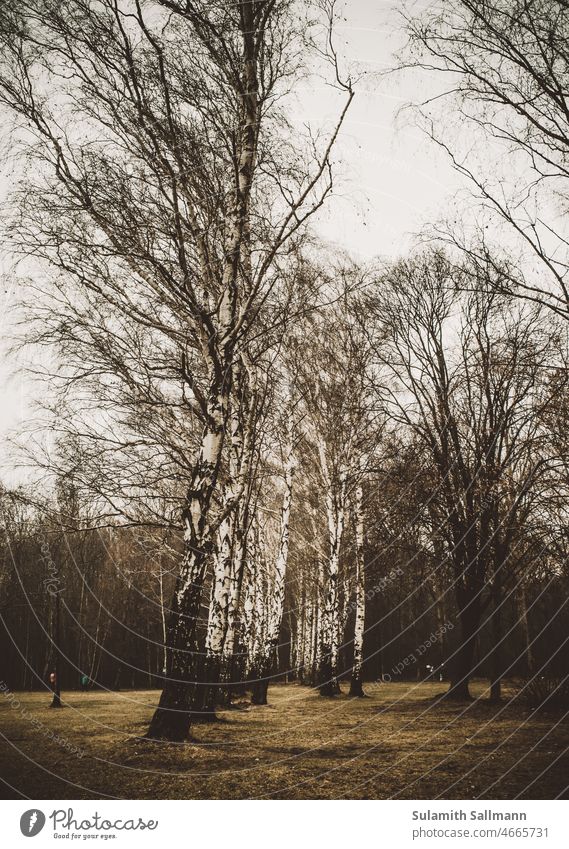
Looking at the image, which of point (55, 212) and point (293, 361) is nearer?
point (55, 212)

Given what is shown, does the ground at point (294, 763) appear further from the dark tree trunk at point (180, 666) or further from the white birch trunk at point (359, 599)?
the white birch trunk at point (359, 599)

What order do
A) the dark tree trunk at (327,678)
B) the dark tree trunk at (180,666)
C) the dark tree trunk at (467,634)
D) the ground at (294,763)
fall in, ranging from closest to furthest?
the ground at (294,763), the dark tree trunk at (180,666), the dark tree trunk at (467,634), the dark tree trunk at (327,678)

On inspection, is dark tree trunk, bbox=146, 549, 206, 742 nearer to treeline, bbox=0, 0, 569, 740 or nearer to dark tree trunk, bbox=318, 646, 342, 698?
treeline, bbox=0, 0, 569, 740

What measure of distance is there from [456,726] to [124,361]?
24.9ft

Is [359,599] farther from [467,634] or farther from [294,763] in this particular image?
[294,763]

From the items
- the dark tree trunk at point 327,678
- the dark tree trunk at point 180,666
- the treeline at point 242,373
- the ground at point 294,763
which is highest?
the treeline at point 242,373

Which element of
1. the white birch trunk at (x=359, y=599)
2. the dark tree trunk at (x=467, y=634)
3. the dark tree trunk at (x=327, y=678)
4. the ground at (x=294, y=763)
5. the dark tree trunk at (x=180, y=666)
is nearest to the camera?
the ground at (x=294, y=763)

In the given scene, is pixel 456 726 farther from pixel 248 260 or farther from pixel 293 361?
pixel 293 361

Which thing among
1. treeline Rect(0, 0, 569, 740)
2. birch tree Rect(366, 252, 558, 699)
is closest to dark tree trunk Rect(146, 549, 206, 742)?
treeline Rect(0, 0, 569, 740)

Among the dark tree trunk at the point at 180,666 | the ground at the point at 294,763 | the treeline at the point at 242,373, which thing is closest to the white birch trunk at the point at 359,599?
the treeline at the point at 242,373

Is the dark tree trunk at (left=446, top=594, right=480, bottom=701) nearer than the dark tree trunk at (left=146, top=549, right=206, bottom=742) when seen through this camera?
No

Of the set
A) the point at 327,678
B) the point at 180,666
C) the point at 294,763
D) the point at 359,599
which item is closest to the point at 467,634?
the point at 359,599
